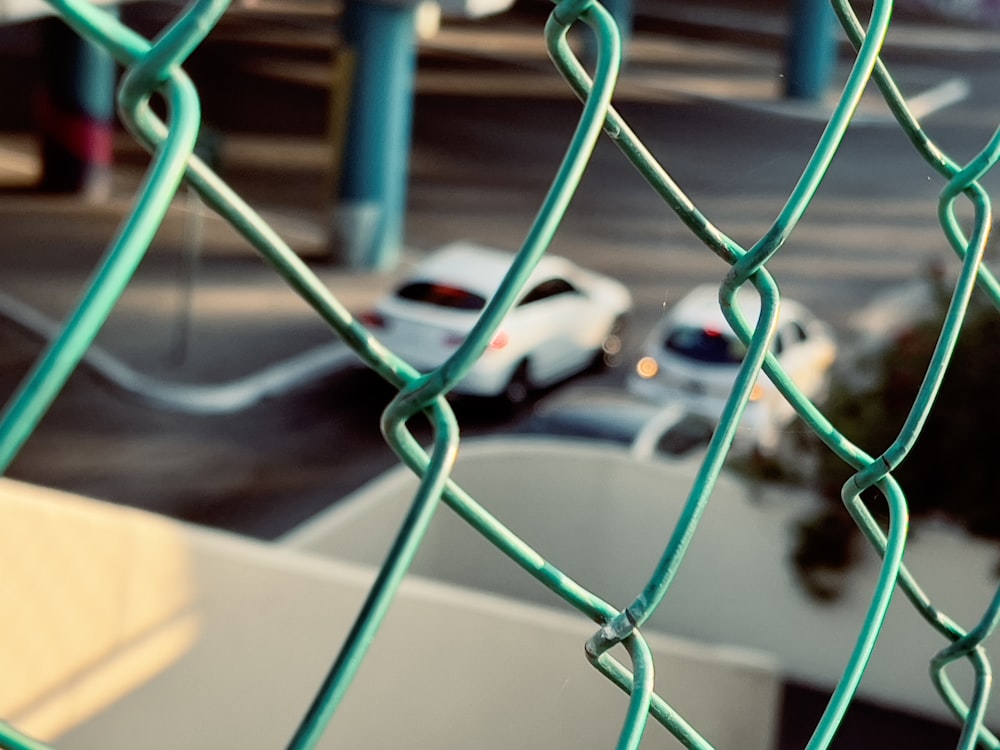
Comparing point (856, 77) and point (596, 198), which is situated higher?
point (596, 198)

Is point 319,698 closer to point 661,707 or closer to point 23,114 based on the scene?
point 661,707

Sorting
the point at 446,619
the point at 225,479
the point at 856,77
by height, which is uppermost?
the point at 225,479

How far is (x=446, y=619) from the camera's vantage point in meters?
4.34

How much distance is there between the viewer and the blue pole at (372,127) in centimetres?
1080

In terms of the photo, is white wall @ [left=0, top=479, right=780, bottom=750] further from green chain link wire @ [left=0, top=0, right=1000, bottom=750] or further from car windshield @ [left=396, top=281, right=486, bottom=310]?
car windshield @ [left=396, top=281, right=486, bottom=310]

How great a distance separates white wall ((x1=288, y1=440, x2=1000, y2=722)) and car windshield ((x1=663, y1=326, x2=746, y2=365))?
Result: 4.60 feet

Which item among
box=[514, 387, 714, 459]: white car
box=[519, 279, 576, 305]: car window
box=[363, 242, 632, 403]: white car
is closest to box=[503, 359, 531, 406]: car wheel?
box=[363, 242, 632, 403]: white car

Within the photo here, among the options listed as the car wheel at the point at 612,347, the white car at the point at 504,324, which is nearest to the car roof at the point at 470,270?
the white car at the point at 504,324

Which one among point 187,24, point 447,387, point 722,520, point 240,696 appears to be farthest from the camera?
point 722,520

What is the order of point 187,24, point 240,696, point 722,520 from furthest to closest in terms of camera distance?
point 722,520, point 240,696, point 187,24

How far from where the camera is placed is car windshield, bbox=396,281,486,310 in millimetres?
8289

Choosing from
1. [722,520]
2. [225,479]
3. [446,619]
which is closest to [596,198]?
[225,479]

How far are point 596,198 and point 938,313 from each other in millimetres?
7349

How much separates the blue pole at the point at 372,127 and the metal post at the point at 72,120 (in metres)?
2.82
